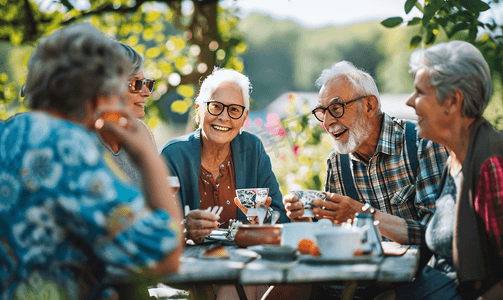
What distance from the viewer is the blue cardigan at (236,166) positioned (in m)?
2.93

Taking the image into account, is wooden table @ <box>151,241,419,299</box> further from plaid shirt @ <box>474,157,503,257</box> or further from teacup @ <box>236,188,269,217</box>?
teacup @ <box>236,188,269,217</box>

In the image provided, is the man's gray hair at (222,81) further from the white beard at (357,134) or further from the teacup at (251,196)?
the teacup at (251,196)

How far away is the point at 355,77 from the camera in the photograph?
301cm

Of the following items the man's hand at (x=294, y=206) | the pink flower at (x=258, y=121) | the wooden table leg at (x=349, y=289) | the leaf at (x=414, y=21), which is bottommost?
the wooden table leg at (x=349, y=289)

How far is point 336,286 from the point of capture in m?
2.57

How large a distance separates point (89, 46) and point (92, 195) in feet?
1.68

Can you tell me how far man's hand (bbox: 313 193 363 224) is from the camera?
7.14 ft

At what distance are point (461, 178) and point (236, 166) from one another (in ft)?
5.56

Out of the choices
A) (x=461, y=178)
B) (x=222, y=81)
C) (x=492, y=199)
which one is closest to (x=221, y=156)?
(x=222, y=81)

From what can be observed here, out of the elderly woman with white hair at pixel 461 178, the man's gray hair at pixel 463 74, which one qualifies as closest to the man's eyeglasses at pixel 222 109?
the elderly woman with white hair at pixel 461 178

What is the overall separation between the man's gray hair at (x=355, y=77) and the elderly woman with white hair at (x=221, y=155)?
65 centimetres

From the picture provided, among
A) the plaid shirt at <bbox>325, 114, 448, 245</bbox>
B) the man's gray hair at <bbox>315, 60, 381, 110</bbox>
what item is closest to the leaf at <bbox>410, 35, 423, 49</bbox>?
the man's gray hair at <bbox>315, 60, 381, 110</bbox>

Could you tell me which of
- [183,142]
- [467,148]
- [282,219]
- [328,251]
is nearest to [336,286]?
[282,219]

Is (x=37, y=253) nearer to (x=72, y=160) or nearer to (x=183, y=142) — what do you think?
(x=72, y=160)
